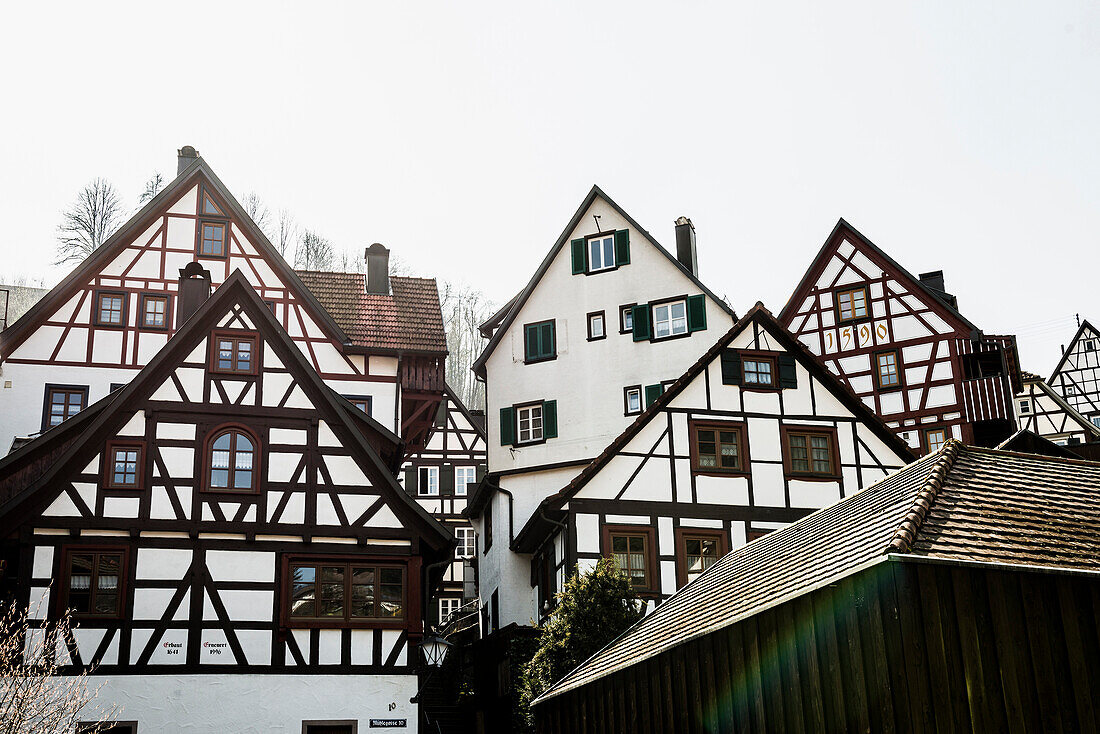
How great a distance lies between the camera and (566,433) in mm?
34500

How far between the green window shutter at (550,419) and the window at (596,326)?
223cm

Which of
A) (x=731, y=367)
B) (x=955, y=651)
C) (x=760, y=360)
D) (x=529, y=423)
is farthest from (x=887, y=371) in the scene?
(x=955, y=651)

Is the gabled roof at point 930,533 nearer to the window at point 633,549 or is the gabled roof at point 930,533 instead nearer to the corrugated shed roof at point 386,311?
the window at point 633,549

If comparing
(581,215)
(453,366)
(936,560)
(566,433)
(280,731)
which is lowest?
(280,731)

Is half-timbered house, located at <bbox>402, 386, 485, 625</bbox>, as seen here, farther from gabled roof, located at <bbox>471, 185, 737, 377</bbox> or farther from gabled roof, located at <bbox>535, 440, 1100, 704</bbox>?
gabled roof, located at <bbox>535, 440, 1100, 704</bbox>

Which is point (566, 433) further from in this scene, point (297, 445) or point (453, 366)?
point (453, 366)

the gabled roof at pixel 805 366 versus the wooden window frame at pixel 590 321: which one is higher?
the wooden window frame at pixel 590 321

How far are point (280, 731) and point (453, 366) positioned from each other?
5065 centimetres

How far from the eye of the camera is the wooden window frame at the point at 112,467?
2356 cm

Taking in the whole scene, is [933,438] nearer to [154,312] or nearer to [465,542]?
[465,542]

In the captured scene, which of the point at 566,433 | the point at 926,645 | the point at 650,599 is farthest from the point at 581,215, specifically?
the point at 926,645

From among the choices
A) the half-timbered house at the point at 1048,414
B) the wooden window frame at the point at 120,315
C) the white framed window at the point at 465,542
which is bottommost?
the white framed window at the point at 465,542

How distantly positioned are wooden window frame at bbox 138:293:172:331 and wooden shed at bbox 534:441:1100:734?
2094cm

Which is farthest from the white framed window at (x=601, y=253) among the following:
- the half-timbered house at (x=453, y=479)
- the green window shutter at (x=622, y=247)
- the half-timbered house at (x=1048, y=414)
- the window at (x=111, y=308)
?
the half-timbered house at (x=1048, y=414)
